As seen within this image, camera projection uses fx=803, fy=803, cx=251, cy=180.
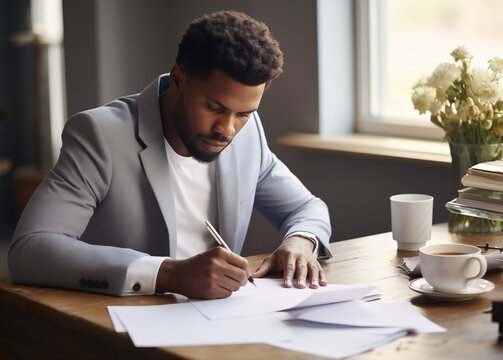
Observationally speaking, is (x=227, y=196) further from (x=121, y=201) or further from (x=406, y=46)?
(x=406, y=46)

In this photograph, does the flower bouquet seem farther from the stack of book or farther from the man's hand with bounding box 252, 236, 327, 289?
the man's hand with bounding box 252, 236, 327, 289

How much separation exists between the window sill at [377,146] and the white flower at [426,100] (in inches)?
16.3

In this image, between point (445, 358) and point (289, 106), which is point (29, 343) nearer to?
point (445, 358)

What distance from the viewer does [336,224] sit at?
3.15 m

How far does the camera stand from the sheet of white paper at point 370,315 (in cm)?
140

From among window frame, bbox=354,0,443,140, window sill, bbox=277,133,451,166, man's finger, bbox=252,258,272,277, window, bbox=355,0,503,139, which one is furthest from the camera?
window frame, bbox=354,0,443,140

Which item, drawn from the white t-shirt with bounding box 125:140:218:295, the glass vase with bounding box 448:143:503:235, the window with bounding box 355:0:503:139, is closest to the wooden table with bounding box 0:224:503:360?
the glass vase with bounding box 448:143:503:235

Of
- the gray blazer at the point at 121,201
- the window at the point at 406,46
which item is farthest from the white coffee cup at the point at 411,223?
the window at the point at 406,46

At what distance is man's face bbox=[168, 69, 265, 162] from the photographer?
1798mm

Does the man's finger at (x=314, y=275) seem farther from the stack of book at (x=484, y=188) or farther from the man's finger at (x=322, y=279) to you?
the stack of book at (x=484, y=188)

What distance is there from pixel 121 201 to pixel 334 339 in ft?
2.53

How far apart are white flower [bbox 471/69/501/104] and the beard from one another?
2.28 feet

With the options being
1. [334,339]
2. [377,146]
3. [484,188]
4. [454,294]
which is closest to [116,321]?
[334,339]

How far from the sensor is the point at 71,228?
1.79 metres
